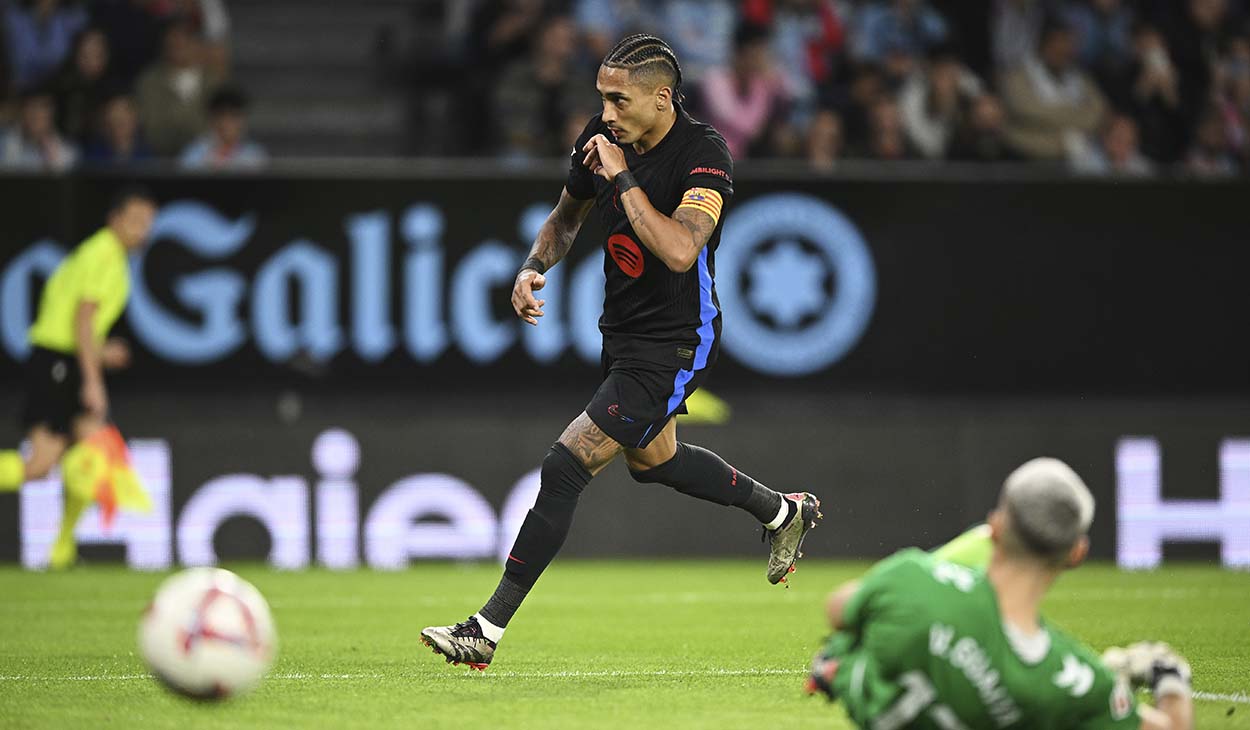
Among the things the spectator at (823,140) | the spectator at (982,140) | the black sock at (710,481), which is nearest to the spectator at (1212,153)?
the spectator at (982,140)

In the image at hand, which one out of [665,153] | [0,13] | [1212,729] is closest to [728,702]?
[1212,729]

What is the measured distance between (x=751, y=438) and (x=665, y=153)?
224 inches

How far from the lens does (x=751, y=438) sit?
1273cm

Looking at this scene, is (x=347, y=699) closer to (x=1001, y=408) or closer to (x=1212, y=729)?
(x=1212, y=729)

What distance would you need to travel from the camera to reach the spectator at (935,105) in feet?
47.8

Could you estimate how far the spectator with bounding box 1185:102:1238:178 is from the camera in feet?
48.8

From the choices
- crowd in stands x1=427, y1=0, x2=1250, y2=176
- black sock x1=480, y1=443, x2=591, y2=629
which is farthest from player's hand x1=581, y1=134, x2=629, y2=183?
crowd in stands x1=427, y1=0, x2=1250, y2=176

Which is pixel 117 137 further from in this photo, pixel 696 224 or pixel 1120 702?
pixel 1120 702

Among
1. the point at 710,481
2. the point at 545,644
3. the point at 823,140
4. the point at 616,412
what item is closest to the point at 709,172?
the point at 616,412

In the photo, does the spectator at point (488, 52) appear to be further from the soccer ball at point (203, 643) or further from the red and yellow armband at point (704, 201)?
the soccer ball at point (203, 643)

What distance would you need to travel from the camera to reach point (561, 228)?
7.66 m

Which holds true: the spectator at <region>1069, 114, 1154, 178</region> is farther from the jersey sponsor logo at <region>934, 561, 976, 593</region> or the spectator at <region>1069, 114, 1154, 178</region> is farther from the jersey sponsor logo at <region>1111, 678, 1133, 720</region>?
the jersey sponsor logo at <region>934, 561, 976, 593</region>

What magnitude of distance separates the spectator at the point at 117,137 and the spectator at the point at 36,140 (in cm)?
22

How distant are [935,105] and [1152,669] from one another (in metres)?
10.3
